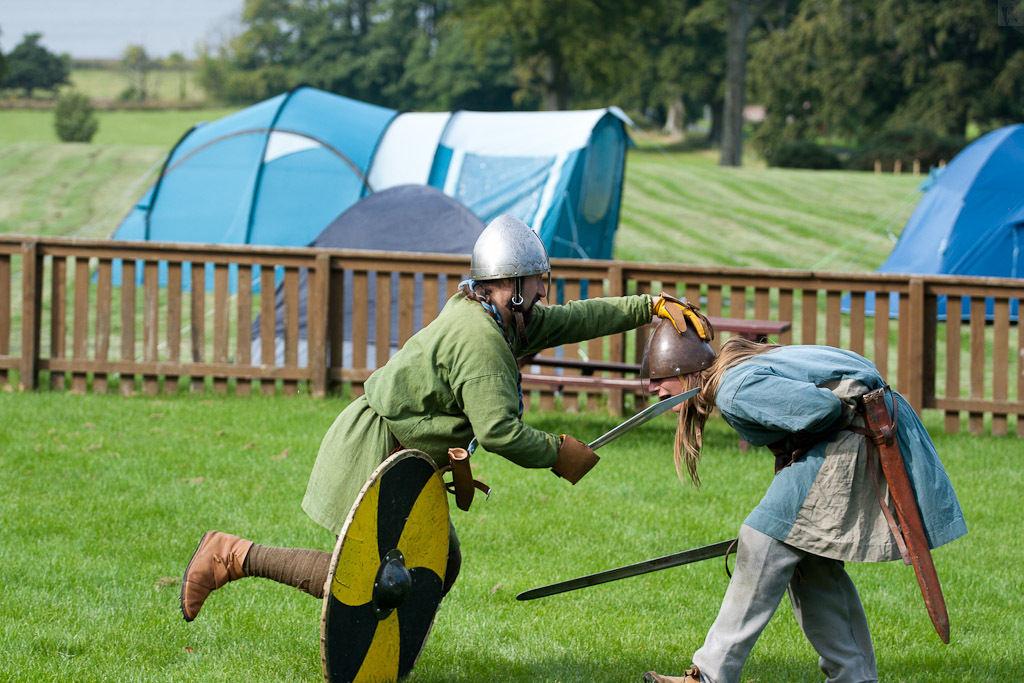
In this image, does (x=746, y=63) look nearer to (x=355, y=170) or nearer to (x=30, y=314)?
(x=355, y=170)

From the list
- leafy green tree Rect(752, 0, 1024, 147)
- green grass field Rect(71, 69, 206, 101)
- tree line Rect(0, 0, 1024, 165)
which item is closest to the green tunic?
tree line Rect(0, 0, 1024, 165)

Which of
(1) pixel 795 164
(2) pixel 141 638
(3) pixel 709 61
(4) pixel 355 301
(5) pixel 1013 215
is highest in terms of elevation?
(3) pixel 709 61

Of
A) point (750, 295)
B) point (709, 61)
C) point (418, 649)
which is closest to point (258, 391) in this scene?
point (418, 649)

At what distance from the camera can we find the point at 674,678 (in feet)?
10.7

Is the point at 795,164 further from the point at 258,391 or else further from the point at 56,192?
the point at 258,391

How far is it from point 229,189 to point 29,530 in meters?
8.67

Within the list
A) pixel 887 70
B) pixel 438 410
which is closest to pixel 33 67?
pixel 887 70

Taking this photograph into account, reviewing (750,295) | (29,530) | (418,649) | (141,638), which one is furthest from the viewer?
(750,295)

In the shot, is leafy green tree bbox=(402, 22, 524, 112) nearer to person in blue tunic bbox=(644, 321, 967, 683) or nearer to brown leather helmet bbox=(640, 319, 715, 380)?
brown leather helmet bbox=(640, 319, 715, 380)

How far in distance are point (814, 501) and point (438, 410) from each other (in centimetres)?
118

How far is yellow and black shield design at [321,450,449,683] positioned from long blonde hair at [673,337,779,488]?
82 centimetres

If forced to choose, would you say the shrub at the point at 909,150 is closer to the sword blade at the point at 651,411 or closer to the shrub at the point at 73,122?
the shrub at the point at 73,122

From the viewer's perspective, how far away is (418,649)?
3299 millimetres

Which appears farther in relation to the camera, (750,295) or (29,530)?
(750,295)
